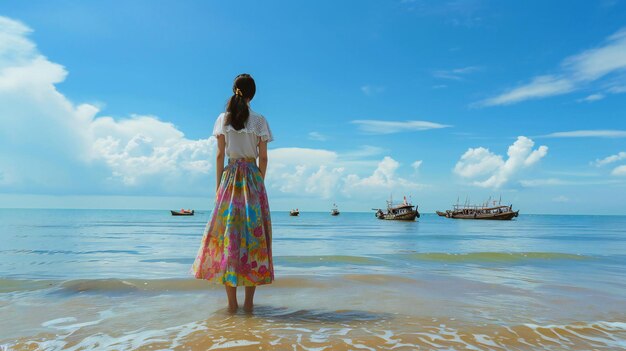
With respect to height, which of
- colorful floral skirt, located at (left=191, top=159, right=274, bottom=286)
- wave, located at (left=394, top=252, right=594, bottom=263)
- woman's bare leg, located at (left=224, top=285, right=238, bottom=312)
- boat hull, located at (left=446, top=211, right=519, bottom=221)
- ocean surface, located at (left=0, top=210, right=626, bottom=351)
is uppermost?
boat hull, located at (left=446, top=211, right=519, bottom=221)

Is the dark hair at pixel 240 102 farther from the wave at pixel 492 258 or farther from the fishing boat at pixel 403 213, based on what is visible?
the fishing boat at pixel 403 213

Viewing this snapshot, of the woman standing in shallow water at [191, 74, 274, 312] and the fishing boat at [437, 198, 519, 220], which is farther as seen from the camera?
the fishing boat at [437, 198, 519, 220]

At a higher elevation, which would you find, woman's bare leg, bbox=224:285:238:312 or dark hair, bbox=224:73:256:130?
dark hair, bbox=224:73:256:130

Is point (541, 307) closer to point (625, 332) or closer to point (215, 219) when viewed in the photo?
point (625, 332)

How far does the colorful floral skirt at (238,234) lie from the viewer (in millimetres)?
4262

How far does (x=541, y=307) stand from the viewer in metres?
5.18

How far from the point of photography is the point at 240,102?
14.5ft

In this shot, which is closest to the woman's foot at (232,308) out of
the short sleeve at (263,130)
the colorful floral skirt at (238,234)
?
the colorful floral skirt at (238,234)

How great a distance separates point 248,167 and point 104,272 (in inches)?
250

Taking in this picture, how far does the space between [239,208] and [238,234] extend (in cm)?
27

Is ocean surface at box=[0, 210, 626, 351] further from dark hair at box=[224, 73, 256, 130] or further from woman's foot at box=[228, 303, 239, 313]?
dark hair at box=[224, 73, 256, 130]

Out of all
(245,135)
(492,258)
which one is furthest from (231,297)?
(492,258)

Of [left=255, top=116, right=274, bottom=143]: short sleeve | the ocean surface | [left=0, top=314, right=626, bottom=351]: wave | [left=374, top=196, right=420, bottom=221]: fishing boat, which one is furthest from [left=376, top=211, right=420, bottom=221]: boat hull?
[left=255, top=116, right=274, bottom=143]: short sleeve

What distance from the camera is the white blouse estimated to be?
4.39 metres
